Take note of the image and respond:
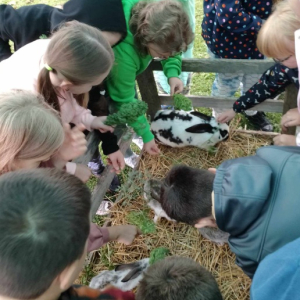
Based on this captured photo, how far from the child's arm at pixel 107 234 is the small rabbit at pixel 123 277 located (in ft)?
0.58

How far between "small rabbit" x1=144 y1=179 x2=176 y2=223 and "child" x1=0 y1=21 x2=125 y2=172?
908 millimetres

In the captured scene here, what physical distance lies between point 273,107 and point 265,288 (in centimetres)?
224

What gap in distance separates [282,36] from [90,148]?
4.72ft

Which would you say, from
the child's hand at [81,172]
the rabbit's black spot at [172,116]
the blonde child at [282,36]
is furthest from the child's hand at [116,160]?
the blonde child at [282,36]

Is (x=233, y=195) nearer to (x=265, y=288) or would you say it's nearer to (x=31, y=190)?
(x=265, y=288)

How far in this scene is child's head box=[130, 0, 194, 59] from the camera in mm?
2146

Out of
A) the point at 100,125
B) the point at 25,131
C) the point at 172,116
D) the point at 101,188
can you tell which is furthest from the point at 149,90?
the point at 25,131

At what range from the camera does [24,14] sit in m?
2.27

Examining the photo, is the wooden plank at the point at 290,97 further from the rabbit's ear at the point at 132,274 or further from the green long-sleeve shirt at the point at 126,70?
the rabbit's ear at the point at 132,274

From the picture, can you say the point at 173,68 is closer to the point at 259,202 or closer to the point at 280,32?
the point at 280,32

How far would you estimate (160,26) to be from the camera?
7.05 feet

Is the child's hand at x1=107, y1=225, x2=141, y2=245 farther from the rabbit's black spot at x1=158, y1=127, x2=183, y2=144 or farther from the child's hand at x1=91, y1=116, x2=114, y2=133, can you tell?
the rabbit's black spot at x1=158, y1=127, x2=183, y2=144

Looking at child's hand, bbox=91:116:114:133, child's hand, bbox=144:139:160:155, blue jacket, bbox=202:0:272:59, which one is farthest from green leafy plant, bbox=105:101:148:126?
blue jacket, bbox=202:0:272:59

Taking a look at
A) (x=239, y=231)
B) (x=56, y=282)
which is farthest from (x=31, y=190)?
(x=239, y=231)
